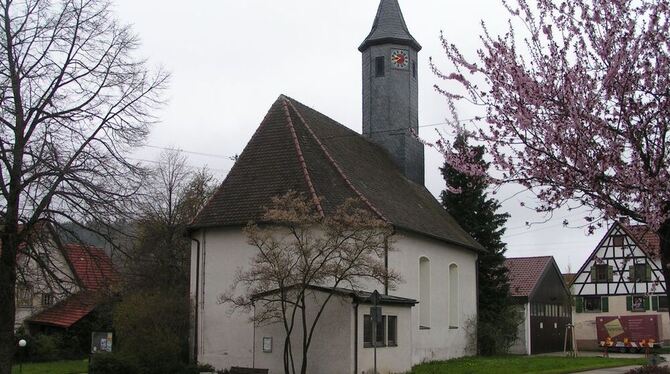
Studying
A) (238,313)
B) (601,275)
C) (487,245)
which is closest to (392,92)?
(487,245)

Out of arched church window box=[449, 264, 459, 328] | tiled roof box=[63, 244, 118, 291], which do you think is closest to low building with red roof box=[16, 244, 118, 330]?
tiled roof box=[63, 244, 118, 291]

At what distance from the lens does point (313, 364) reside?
22.3m

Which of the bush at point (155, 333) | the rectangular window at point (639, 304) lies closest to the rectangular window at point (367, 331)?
the bush at point (155, 333)

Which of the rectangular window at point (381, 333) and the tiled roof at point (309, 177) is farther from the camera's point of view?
the tiled roof at point (309, 177)

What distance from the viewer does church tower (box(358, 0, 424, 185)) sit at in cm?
3609

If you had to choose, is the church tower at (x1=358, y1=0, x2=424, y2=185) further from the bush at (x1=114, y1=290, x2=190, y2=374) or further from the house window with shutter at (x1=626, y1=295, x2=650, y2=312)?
the house window with shutter at (x1=626, y1=295, x2=650, y2=312)

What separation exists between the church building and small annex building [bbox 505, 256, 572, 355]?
9.67m

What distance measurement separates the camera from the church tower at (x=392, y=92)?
3609 centimetres

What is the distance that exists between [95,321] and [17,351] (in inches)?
172

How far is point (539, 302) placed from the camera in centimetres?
4616

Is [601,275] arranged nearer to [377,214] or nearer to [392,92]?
[392,92]

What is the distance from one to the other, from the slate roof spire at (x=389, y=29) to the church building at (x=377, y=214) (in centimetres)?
11

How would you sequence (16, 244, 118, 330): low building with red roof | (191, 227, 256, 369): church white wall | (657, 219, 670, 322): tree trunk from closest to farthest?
(657, 219, 670, 322): tree trunk
(16, 244, 118, 330): low building with red roof
(191, 227, 256, 369): church white wall

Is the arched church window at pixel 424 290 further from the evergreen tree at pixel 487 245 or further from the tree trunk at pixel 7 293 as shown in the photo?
the tree trunk at pixel 7 293
